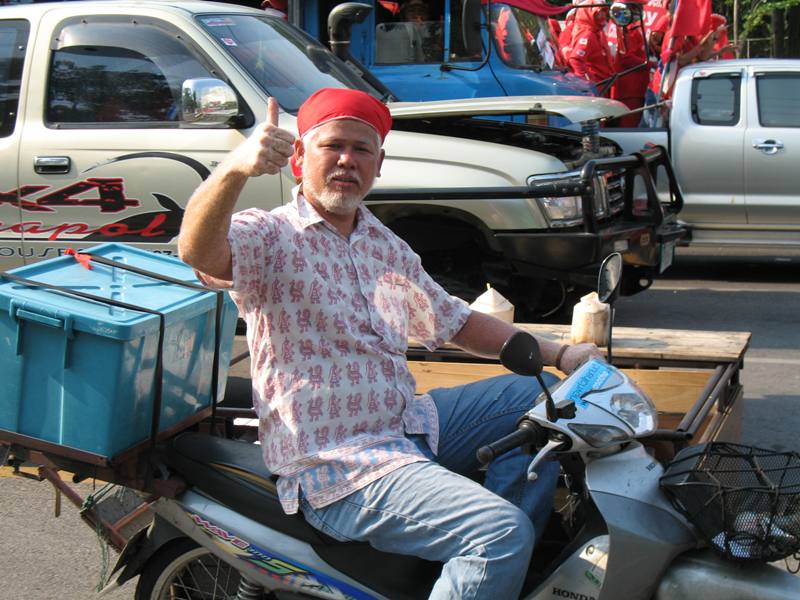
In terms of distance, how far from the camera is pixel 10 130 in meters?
6.54

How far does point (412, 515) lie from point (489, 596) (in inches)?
9.9

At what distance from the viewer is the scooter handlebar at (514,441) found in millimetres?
2342

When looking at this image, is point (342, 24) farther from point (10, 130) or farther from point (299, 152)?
point (299, 152)

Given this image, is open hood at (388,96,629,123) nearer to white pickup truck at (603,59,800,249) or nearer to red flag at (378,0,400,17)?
white pickup truck at (603,59,800,249)

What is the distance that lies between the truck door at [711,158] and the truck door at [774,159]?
0.09 meters

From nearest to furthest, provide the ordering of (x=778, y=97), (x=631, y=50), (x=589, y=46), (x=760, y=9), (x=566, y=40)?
(x=778, y=97) < (x=589, y=46) < (x=566, y=40) < (x=631, y=50) < (x=760, y=9)

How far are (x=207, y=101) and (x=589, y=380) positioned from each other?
3.73m

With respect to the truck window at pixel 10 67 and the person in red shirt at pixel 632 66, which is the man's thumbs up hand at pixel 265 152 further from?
the person in red shirt at pixel 632 66

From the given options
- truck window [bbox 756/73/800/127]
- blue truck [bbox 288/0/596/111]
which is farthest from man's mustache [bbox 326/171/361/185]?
truck window [bbox 756/73/800/127]

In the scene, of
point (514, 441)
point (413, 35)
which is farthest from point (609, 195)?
point (514, 441)

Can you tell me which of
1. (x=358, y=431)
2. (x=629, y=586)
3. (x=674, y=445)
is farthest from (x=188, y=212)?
(x=674, y=445)

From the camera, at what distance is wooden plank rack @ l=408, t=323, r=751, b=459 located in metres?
4.00

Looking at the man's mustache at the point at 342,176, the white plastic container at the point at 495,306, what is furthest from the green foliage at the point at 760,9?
the man's mustache at the point at 342,176

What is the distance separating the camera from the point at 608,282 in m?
2.95
